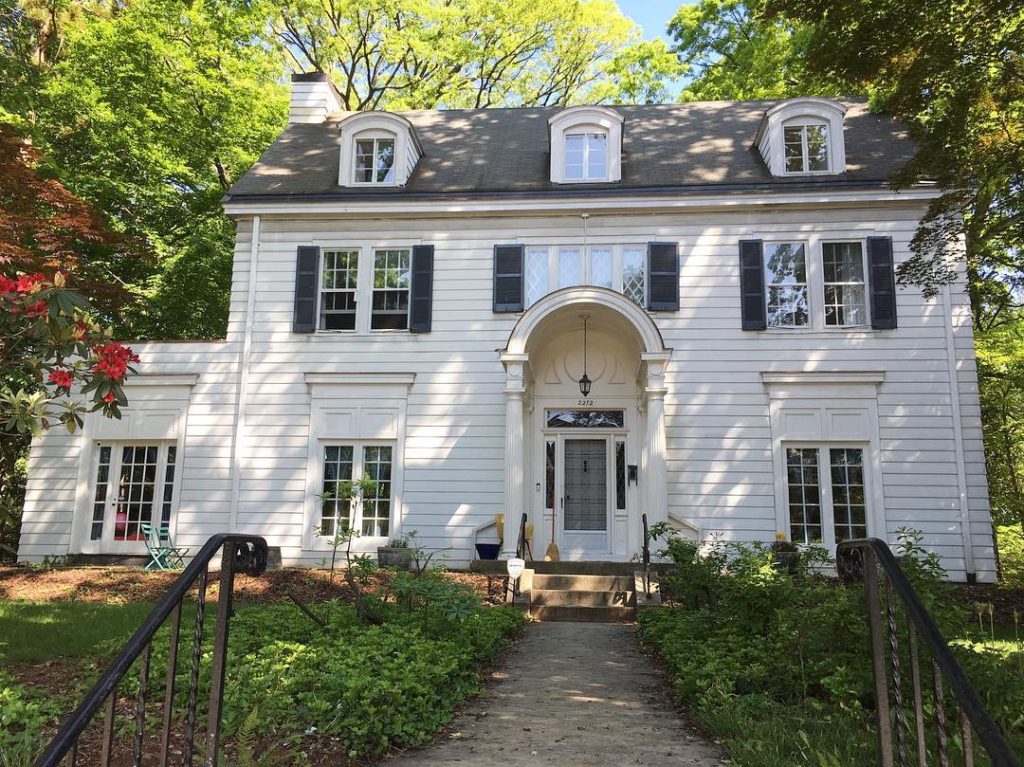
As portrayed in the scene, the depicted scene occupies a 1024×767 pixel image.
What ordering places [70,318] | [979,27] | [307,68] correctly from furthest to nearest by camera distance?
[307,68] < [979,27] < [70,318]

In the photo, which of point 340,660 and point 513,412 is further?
point 513,412

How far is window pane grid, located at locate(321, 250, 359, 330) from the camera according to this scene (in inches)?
530

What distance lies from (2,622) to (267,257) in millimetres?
7792

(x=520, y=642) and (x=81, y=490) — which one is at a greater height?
(x=81, y=490)

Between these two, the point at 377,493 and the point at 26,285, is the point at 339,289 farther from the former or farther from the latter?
the point at 26,285

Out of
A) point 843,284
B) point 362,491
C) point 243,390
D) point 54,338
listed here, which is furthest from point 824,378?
point 54,338

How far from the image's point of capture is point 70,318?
492cm

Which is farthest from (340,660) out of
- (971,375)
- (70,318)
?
(971,375)

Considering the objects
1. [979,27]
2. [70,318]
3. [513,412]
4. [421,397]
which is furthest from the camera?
[421,397]

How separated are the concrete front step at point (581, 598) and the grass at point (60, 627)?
4685 millimetres

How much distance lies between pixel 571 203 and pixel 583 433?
13.1 feet

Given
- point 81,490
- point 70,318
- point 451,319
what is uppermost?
point 451,319

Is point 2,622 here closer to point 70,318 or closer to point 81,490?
point 70,318

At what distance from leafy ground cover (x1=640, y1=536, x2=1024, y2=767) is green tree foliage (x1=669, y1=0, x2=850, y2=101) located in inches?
597
